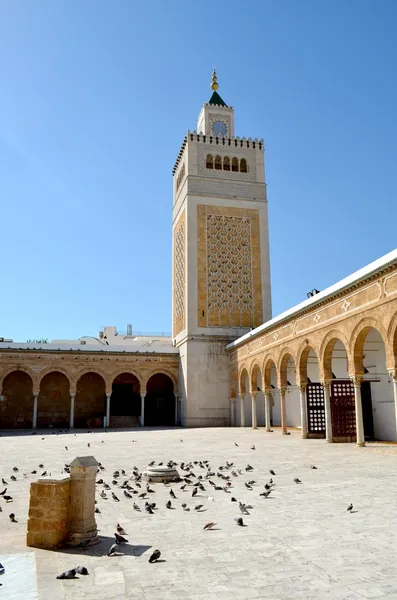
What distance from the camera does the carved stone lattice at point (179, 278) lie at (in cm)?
2847

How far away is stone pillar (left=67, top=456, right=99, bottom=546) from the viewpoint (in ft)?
14.3

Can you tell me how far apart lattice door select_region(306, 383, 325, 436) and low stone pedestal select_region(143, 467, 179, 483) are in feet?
33.0

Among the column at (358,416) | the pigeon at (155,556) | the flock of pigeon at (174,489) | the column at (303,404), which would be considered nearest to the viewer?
the pigeon at (155,556)

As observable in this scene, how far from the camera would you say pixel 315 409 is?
17.3 m

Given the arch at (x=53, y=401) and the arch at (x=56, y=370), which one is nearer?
the arch at (x=56, y=370)

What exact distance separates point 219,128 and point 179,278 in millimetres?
9370

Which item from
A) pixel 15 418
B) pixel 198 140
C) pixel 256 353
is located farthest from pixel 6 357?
pixel 198 140

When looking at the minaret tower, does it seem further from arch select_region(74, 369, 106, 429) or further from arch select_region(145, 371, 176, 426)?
arch select_region(74, 369, 106, 429)

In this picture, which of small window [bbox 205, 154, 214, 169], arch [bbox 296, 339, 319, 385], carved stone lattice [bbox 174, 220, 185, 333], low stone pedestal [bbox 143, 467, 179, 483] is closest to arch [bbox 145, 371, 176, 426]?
carved stone lattice [bbox 174, 220, 185, 333]

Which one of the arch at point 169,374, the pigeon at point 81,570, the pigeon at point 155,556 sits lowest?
the pigeon at point 81,570

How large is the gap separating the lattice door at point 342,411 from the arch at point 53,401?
55.7ft

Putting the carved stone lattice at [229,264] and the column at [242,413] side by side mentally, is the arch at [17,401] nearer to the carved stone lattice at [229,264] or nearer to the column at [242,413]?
the carved stone lattice at [229,264]

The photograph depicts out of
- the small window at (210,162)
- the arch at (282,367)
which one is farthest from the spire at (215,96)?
the arch at (282,367)

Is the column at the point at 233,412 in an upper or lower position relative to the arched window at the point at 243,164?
lower
